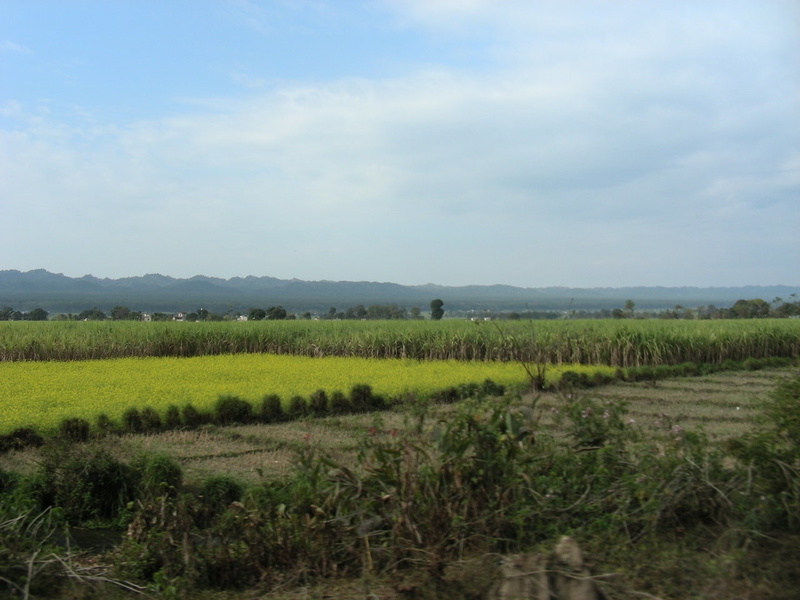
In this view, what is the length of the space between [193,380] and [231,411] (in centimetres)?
431

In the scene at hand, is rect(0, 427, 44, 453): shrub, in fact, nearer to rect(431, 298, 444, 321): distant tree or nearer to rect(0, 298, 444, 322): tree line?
rect(431, 298, 444, 321): distant tree

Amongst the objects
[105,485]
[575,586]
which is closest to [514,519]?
[575,586]

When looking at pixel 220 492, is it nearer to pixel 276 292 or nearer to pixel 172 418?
pixel 172 418

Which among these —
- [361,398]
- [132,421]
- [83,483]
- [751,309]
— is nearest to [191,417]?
[132,421]

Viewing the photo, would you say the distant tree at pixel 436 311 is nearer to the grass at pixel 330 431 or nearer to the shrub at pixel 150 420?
the grass at pixel 330 431

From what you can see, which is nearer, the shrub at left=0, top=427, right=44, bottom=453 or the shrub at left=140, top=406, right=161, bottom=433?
the shrub at left=0, top=427, right=44, bottom=453

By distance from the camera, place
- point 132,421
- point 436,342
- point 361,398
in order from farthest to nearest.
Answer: point 436,342 < point 361,398 < point 132,421

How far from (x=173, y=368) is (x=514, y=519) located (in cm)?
1409

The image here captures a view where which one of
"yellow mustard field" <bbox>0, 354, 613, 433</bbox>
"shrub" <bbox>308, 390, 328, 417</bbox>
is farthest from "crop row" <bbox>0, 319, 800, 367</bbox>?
"shrub" <bbox>308, 390, 328, 417</bbox>

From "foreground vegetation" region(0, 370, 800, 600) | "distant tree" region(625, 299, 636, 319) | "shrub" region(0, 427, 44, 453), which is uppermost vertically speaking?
"distant tree" region(625, 299, 636, 319)

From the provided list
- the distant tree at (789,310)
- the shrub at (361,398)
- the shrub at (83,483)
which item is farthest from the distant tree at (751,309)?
the shrub at (83,483)

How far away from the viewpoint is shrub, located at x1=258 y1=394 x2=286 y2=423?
33.0 ft

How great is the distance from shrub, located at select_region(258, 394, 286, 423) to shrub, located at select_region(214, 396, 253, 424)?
0.18 meters

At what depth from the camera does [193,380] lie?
13.8 metres
